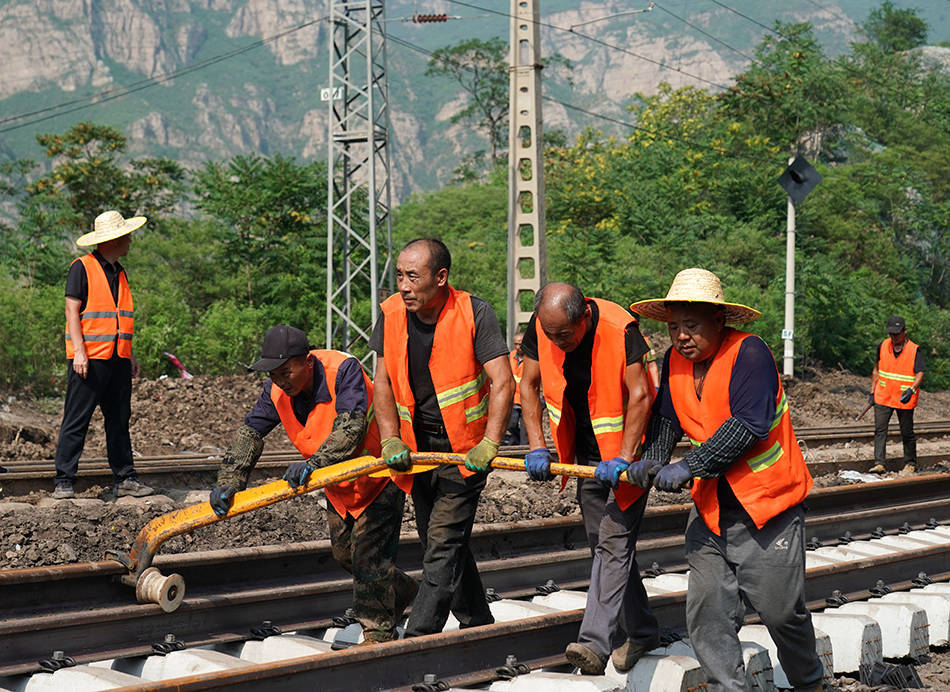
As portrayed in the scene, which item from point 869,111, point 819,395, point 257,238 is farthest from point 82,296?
point 869,111

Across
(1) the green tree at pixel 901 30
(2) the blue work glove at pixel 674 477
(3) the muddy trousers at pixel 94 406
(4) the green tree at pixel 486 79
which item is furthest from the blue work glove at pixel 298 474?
(1) the green tree at pixel 901 30

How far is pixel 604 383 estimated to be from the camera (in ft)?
17.2

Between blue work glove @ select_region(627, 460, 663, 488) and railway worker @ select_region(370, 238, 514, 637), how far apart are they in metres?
0.69

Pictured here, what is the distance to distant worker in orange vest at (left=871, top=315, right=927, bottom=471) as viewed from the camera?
1373cm

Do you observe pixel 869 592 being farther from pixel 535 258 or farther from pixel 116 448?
pixel 535 258

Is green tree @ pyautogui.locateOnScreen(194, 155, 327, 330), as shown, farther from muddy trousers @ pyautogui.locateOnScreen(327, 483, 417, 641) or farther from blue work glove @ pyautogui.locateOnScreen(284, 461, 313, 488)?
blue work glove @ pyautogui.locateOnScreen(284, 461, 313, 488)

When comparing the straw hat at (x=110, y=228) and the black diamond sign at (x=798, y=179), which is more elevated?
the black diamond sign at (x=798, y=179)

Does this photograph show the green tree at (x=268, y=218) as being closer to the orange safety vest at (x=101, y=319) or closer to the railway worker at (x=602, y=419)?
the orange safety vest at (x=101, y=319)

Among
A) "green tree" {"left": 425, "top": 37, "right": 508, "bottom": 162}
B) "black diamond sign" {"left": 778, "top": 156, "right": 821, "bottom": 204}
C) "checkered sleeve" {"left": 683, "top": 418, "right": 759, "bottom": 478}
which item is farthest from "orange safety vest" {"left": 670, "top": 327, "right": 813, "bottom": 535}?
"green tree" {"left": 425, "top": 37, "right": 508, "bottom": 162}

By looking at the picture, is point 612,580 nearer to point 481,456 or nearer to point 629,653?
point 629,653

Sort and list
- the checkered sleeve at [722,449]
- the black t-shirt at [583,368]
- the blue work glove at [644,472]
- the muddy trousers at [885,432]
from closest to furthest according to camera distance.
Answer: the checkered sleeve at [722,449], the blue work glove at [644,472], the black t-shirt at [583,368], the muddy trousers at [885,432]

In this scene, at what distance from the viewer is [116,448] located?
931 cm

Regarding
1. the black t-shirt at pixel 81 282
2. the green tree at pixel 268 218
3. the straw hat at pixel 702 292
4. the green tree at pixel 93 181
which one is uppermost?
the green tree at pixel 93 181

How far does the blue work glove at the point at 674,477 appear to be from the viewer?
458 cm
